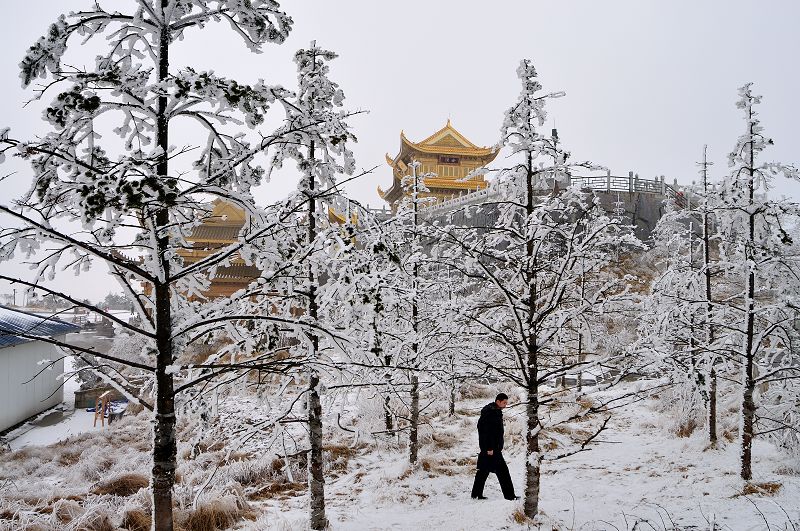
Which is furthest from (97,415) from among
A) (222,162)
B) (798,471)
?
(798,471)

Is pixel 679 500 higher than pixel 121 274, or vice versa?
pixel 121 274

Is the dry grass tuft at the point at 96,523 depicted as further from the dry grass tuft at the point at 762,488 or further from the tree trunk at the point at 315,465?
the dry grass tuft at the point at 762,488

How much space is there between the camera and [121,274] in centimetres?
429

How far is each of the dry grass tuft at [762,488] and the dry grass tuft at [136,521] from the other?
9985mm

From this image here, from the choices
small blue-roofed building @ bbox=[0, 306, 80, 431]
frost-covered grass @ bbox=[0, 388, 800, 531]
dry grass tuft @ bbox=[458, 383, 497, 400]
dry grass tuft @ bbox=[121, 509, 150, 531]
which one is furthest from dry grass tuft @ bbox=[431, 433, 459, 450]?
small blue-roofed building @ bbox=[0, 306, 80, 431]

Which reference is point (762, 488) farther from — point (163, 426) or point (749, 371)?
point (163, 426)

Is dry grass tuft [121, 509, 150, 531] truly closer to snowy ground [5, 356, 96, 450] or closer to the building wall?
snowy ground [5, 356, 96, 450]

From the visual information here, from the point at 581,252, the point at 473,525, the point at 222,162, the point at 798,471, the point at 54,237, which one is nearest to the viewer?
the point at 54,237

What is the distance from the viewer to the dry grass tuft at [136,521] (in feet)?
23.5

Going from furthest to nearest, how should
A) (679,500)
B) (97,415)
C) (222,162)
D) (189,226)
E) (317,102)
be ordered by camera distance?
(97,415) < (679,500) < (317,102) < (189,226) < (222,162)

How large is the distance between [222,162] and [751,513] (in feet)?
28.8

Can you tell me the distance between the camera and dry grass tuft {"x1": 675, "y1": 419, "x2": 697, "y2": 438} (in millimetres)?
12695

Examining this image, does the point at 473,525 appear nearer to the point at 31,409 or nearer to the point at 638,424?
the point at 638,424

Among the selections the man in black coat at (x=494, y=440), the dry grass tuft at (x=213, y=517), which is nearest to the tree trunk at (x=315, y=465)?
the dry grass tuft at (x=213, y=517)
